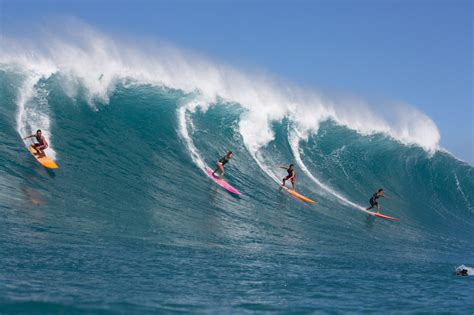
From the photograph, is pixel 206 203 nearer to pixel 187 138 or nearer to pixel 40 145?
pixel 40 145

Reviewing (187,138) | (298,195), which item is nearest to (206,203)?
(298,195)

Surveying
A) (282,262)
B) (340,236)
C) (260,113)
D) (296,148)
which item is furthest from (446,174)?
(282,262)

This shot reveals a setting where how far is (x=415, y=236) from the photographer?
1264 centimetres

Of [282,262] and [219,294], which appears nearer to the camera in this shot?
[219,294]

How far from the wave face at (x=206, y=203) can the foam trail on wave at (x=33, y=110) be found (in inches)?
2.7

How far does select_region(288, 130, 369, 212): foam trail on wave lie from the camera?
49.5 feet

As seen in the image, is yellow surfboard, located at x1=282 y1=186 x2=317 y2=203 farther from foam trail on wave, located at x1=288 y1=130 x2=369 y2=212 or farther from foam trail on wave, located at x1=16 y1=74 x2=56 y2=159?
foam trail on wave, located at x1=16 y1=74 x2=56 y2=159

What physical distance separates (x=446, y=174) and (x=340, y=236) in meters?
12.1

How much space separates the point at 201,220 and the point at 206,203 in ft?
5.07

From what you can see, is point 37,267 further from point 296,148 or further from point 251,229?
point 296,148

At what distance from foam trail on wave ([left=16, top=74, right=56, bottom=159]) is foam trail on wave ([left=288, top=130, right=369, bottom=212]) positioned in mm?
8476

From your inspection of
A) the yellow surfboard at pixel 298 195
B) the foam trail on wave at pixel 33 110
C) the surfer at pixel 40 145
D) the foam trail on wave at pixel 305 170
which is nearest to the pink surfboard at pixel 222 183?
the yellow surfboard at pixel 298 195

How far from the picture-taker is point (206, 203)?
1159 cm

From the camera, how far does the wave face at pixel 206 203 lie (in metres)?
6.12
